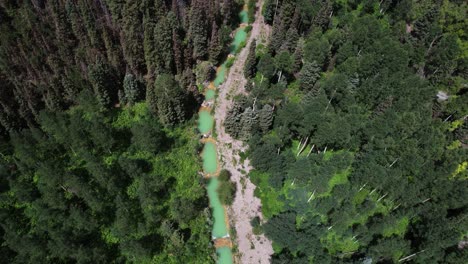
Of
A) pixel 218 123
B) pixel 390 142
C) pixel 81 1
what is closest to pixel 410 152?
pixel 390 142

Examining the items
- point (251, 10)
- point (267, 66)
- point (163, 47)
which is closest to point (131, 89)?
point (163, 47)

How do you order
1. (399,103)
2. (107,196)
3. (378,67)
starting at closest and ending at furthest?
(107,196) → (399,103) → (378,67)

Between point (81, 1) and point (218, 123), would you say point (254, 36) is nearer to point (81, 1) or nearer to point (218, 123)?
point (218, 123)

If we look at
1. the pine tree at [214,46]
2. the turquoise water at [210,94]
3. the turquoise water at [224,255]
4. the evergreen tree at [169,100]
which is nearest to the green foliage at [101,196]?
the turquoise water at [224,255]

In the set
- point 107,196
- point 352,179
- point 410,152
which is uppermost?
point 410,152

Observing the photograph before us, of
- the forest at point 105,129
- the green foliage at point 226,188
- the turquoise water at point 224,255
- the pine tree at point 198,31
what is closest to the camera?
the forest at point 105,129

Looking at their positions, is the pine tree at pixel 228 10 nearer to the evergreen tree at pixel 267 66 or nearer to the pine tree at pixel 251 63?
the pine tree at pixel 251 63
